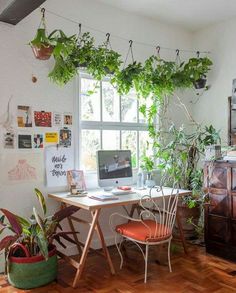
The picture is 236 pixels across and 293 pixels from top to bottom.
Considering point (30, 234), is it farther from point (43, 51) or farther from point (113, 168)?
point (43, 51)

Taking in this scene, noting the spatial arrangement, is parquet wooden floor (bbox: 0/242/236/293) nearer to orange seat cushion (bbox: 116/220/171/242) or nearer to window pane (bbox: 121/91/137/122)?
orange seat cushion (bbox: 116/220/171/242)

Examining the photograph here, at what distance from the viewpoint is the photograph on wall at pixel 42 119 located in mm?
3074

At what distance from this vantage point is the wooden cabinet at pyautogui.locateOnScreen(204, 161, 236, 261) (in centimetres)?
309

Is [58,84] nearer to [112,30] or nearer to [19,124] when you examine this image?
[19,124]

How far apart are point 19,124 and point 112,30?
153 cm

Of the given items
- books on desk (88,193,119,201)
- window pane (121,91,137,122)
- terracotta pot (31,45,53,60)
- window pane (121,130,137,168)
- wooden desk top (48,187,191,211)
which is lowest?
wooden desk top (48,187,191,211)

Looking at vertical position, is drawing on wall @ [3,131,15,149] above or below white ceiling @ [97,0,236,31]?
below

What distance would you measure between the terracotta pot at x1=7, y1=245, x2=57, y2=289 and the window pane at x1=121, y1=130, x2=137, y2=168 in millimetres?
1684

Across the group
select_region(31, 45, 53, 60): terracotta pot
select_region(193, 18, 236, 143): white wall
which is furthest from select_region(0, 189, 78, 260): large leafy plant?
select_region(193, 18, 236, 143): white wall

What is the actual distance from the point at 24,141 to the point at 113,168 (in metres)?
0.93

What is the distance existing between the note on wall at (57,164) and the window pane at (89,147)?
209mm

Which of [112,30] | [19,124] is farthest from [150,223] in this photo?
[112,30]

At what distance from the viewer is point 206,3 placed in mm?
3447

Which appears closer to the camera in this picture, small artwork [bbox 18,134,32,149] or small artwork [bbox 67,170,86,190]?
small artwork [bbox 18,134,32,149]
